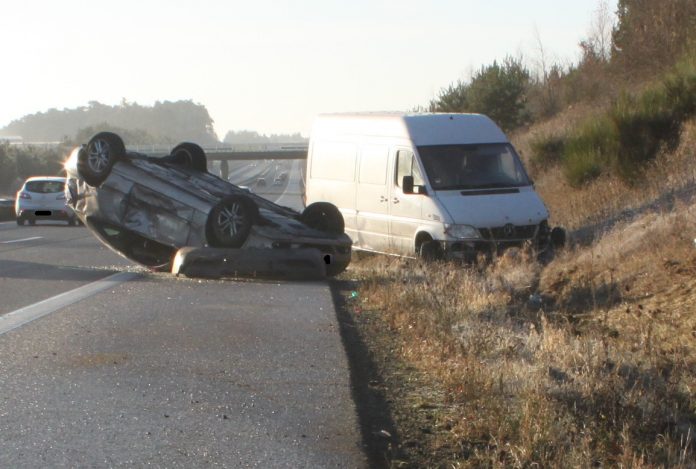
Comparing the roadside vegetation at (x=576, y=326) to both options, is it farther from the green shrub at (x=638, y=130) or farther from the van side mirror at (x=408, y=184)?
the van side mirror at (x=408, y=184)

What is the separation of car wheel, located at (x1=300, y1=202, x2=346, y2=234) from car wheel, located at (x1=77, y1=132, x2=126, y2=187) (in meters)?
2.70

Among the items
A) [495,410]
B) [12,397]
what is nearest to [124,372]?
[12,397]

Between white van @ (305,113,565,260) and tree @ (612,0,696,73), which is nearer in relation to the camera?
white van @ (305,113,565,260)

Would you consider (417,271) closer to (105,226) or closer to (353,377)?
(105,226)

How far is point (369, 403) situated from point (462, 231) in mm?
8954

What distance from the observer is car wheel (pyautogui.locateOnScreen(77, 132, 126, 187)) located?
15508 mm

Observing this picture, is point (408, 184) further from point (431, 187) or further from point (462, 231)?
point (462, 231)

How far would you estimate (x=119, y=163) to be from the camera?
15570 mm

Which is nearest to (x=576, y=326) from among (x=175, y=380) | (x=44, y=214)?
(x=175, y=380)

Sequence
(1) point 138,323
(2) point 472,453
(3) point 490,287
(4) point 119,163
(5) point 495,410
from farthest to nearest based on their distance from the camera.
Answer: (4) point 119,163 < (3) point 490,287 < (1) point 138,323 < (5) point 495,410 < (2) point 472,453

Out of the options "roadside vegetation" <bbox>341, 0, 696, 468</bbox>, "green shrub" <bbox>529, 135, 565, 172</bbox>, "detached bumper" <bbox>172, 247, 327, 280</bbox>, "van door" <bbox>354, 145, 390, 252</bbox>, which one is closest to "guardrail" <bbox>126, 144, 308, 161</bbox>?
"green shrub" <bbox>529, 135, 565, 172</bbox>

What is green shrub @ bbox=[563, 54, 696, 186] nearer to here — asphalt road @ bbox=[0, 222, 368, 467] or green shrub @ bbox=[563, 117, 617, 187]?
green shrub @ bbox=[563, 117, 617, 187]

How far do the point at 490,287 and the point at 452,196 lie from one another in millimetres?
3538

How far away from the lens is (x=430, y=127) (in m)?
17.3
